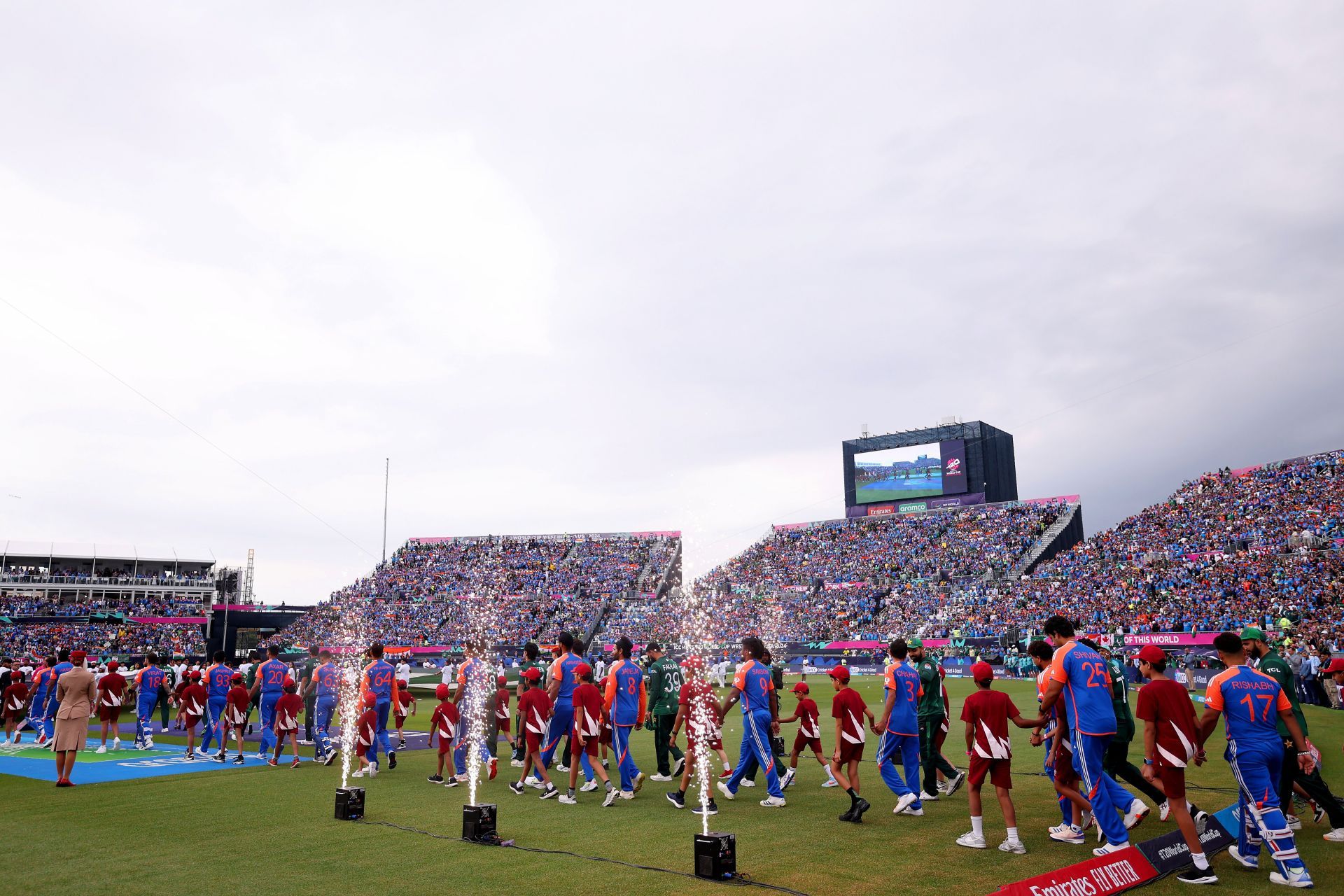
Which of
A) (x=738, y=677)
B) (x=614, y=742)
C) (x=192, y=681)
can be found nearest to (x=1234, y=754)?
(x=738, y=677)

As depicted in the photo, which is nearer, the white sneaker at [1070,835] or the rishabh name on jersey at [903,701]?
the white sneaker at [1070,835]

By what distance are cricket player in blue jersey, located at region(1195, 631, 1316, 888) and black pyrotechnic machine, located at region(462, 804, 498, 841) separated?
6.28 metres

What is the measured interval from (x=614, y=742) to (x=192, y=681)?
9196 mm

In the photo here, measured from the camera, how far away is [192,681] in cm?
1564

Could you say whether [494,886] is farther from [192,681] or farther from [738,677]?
[192,681]

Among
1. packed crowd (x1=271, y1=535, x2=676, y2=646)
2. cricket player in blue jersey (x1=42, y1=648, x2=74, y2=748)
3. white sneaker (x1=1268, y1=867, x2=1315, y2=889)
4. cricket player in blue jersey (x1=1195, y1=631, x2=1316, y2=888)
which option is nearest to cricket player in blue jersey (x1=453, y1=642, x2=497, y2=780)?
cricket player in blue jersey (x1=42, y1=648, x2=74, y2=748)

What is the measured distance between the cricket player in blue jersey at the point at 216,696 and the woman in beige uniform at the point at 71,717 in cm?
309

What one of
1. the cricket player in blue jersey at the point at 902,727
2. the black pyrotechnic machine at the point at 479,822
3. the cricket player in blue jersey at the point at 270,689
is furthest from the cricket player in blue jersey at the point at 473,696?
the cricket player in blue jersey at the point at 902,727

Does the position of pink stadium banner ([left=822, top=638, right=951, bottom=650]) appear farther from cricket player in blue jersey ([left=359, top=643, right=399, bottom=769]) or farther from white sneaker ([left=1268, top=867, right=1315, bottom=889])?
white sneaker ([left=1268, top=867, right=1315, bottom=889])

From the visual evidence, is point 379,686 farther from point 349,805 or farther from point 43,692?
point 43,692

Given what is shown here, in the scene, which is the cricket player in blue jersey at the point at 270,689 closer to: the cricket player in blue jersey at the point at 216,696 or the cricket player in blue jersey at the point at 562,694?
the cricket player in blue jersey at the point at 216,696

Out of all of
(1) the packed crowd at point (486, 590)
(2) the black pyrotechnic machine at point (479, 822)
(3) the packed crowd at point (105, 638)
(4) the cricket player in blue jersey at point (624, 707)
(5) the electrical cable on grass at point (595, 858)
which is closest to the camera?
(5) the electrical cable on grass at point (595, 858)

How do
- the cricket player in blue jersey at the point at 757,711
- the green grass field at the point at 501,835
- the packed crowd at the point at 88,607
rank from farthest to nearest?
the packed crowd at the point at 88,607 → the cricket player in blue jersey at the point at 757,711 → the green grass field at the point at 501,835

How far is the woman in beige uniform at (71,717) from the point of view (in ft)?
40.5
